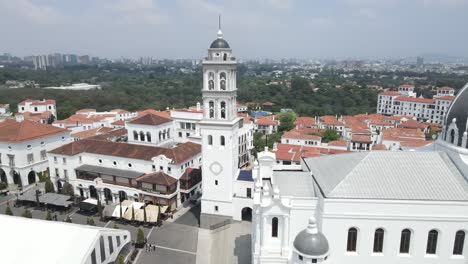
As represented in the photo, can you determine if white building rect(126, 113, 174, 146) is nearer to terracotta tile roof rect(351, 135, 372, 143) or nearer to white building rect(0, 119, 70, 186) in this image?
white building rect(0, 119, 70, 186)

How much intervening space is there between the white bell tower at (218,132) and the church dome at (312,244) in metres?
13.0

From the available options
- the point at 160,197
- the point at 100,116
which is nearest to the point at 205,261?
the point at 160,197

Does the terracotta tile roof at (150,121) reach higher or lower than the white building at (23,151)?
higher

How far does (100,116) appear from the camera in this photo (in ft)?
232

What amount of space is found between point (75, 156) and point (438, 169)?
113ft

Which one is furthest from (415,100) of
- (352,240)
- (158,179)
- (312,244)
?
(312,244)

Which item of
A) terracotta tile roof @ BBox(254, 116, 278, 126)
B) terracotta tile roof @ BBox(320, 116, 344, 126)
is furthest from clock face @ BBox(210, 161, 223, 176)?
terracotta tile roof @ BBox(320, 116, 344, 126)

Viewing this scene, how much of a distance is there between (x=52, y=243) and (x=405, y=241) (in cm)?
2128

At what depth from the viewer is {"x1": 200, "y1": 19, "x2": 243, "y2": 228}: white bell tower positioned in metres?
27.6

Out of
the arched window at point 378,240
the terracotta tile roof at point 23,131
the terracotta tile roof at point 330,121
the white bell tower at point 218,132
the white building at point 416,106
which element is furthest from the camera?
the white building at point 416,106

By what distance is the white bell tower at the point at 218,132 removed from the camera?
2764 centimetres

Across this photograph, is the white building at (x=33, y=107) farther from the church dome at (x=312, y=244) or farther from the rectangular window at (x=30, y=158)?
the church dome at (x=312, y=244)

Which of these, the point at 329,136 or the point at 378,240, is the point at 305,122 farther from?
the point at 378,240

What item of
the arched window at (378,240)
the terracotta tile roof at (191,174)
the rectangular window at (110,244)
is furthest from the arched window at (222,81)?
the arched window at (378,240)
